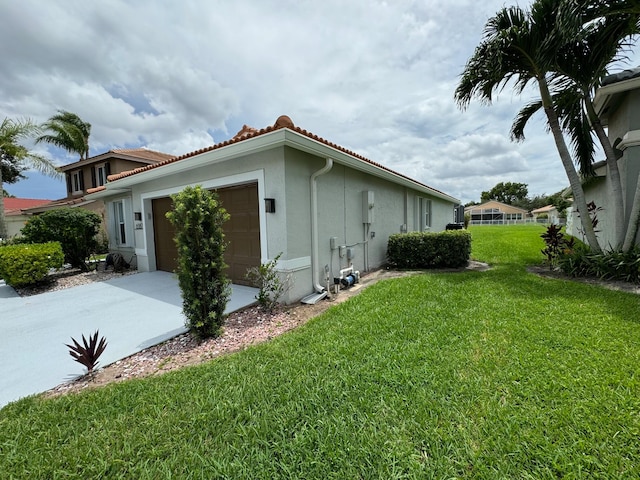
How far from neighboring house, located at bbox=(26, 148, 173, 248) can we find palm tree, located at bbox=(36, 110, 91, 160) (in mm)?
2830

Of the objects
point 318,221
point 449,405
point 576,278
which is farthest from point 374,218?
point 449,405

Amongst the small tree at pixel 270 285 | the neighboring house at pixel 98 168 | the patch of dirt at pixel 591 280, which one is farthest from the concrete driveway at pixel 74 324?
the neighboring house at pixel 98 168

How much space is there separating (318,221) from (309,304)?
1.96 meters

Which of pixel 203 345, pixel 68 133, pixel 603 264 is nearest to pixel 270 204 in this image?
pixel 203 345

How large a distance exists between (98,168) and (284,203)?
20495mm

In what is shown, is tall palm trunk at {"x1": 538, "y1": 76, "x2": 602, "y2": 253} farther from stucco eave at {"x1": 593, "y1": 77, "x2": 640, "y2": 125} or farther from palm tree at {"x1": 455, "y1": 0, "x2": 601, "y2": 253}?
stucco eave at {"x1": 593, "y1": 77, "x2": 640, "y2": 125}

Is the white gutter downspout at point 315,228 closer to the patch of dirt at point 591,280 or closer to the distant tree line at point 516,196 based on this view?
the patch of dirt at point 591,280

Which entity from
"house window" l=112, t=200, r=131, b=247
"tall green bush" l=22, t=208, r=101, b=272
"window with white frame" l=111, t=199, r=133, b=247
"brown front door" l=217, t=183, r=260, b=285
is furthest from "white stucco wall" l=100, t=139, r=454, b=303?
"tall green bush" l=22, t=208, r=101, b=272

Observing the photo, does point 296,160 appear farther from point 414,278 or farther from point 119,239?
point 119,239

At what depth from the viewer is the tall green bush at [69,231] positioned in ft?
30.6

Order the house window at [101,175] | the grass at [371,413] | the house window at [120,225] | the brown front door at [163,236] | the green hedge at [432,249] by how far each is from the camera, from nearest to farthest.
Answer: the grass at [371,413]
the green hedge at [432,249]
the brown front door at [163,236]
the house window at [120,225]
the house window at [101,175]

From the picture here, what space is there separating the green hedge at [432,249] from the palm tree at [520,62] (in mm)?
3214

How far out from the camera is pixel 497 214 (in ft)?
202

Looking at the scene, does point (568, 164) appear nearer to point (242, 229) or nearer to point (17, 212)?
point (242, 229)
